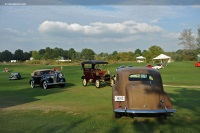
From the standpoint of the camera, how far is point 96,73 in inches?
915

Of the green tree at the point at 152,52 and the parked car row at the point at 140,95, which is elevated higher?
the green tree at the point at 152,52

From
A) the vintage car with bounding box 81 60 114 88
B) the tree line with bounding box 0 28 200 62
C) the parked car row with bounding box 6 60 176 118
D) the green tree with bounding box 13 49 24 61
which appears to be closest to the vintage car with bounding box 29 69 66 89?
the vintage car with bounding box 81 60 114 88

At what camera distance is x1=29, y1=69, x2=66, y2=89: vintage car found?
23.1 metres

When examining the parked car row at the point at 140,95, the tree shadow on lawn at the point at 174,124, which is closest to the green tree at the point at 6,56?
the parked car row at the point at 140,95

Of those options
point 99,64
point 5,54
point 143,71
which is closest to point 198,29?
point 99,64

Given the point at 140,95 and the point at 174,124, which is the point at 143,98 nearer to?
the point at 140,95

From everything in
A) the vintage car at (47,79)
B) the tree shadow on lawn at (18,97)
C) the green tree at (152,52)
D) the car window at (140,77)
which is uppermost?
the green tree at (152,52)

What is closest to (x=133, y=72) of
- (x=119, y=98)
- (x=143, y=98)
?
(x=119, y=98)

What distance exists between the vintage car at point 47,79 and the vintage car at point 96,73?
2.25 meters

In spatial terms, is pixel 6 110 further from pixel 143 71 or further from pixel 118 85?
pixel 143 71

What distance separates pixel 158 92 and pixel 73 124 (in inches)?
122

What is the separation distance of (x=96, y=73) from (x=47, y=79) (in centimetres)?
424

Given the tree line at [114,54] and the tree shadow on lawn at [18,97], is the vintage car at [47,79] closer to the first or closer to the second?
the tree shadow on lawn at [18,97]

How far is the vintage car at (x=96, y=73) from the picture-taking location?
22.8m
